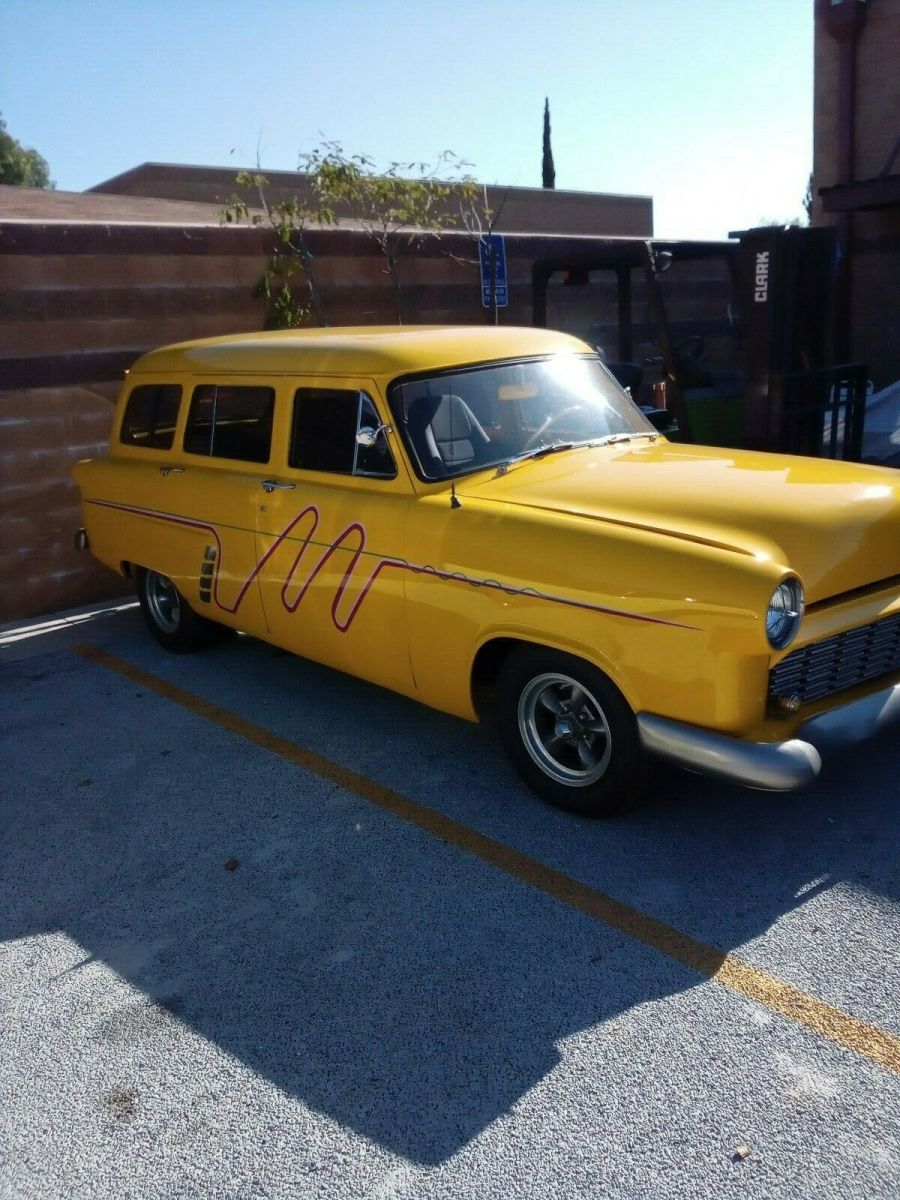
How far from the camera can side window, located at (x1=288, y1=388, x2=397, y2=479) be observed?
477cm

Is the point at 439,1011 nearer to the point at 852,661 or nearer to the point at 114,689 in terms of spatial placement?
the point at 852,661

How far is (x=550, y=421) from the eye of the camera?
5.01 meters

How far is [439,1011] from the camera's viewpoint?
3.20 meters

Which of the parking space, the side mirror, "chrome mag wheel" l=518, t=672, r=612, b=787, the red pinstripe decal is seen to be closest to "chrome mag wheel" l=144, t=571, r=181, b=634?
the red pinstripe decal

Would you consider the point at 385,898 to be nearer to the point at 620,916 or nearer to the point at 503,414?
the point at 620,916

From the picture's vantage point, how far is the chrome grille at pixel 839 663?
3.74 meters

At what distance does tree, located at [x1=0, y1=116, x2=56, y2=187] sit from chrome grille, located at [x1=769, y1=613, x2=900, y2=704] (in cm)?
4106

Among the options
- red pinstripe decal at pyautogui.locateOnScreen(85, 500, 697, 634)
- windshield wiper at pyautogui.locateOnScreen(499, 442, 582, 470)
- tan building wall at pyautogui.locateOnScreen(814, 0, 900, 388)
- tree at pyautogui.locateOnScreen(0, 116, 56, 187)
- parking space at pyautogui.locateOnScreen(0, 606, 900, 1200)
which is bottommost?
parking space at pyautogui.locateOnScreen(0, 606, 900, 1200)

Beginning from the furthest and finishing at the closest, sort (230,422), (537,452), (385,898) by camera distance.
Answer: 1. (230,422)
2. (537,452)
3. (385,898)

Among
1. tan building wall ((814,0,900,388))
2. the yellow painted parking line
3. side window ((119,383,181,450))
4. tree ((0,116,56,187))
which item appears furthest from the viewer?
tree ((0,116,56,187))

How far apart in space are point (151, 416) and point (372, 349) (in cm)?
208

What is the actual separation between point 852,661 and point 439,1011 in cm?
199

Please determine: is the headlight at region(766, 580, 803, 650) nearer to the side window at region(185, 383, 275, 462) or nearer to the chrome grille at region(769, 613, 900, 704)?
the chrome grille at region(769, 613, 900, 704)

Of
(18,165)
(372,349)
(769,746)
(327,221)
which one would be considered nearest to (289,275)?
(327,221)
